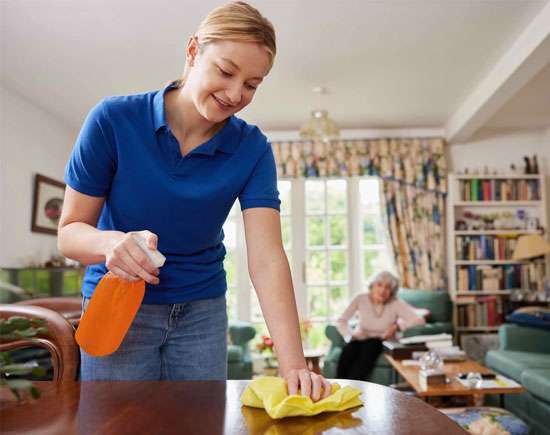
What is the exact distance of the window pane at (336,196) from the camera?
270 inches

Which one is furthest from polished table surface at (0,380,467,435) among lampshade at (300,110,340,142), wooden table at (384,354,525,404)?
lampshade at (300,110,340,142)

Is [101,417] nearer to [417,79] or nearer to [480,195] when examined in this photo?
[417,79]

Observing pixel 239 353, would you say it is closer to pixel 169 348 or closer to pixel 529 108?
pixel 529 108

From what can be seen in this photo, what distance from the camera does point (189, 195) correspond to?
1173 mm

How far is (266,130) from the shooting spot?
6910 mm

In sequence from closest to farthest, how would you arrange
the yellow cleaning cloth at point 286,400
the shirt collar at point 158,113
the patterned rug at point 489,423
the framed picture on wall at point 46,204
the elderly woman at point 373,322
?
the yellow cleaning cloth at point 286,400
the shirt collar at point 158,113
the patterned rug at point 489,423
the elderly woman at point 373,322
the framed picture on wall at point 46,204

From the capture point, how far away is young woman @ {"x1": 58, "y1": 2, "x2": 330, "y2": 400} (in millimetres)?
1104

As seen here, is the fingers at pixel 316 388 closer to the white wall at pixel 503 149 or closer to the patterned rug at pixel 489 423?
the patterned rug at pixel 489 423

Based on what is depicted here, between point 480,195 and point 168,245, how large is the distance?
19.2ft

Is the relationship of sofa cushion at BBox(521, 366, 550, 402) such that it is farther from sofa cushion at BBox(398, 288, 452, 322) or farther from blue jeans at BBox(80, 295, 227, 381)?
blue jeans at BBox(80, 295, 227, 381)

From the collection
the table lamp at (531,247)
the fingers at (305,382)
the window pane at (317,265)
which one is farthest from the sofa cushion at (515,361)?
the fingers at (305,382)

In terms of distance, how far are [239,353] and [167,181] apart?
14.4ft

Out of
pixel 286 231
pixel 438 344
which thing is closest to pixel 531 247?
pixel 438 344

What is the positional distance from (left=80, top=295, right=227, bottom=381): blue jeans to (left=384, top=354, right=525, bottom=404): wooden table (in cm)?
250
